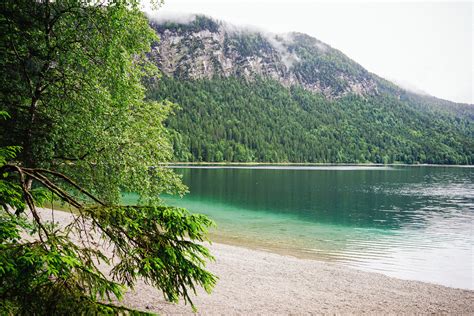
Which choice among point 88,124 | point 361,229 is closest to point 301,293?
point 88,124

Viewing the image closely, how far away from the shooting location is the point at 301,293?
15852 millimetres

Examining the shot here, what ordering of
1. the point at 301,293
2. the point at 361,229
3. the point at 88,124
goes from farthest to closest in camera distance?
the point at 361,229, the point at 301,293, the point at 88,124

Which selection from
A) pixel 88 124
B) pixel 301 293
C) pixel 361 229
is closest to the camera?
pixel 88 124

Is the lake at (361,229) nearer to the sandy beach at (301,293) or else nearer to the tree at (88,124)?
the sandy beach at (301,293)

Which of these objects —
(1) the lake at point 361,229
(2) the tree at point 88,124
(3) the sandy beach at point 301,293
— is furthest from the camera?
(1) the lake at point 361,229

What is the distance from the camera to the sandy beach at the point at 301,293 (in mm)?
12844

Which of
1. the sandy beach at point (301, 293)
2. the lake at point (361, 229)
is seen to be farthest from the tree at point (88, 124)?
the lake at point (361, 229)

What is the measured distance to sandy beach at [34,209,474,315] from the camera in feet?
42.1

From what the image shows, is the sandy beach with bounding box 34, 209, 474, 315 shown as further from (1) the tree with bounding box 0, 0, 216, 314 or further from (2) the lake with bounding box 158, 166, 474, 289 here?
(2) the lake with bounding box 158, 166, 474, 289

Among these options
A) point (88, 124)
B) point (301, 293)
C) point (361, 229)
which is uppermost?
point (88, 124)

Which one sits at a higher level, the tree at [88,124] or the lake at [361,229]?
the tree at [88,124]

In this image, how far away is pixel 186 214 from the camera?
17.6 feet

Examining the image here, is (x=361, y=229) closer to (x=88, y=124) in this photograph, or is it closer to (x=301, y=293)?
(x=301, y=293)

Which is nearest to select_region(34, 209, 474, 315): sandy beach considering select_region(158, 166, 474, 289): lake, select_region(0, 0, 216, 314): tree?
select_region(0, 0, 216, 314): tree
